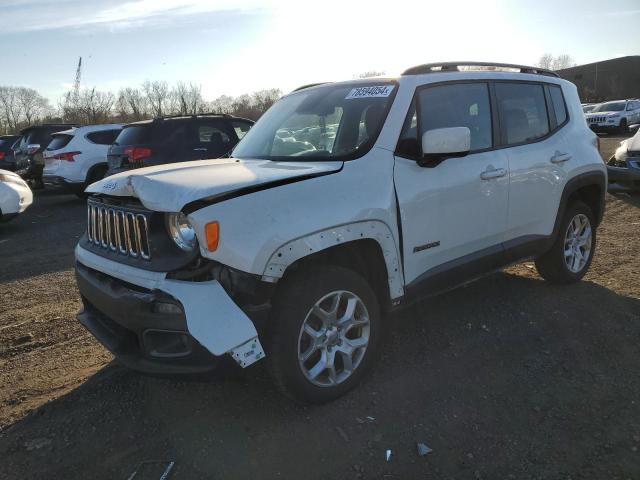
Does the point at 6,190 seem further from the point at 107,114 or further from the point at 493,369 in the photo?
the point at 107,114

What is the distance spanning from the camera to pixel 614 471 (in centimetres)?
246

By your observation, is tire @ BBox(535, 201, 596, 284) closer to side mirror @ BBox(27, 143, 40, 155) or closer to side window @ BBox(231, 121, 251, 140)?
side window @ BBox(231, 121, 251, 140)

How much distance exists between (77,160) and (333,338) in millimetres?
10834

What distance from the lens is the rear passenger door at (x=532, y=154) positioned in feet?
13.2

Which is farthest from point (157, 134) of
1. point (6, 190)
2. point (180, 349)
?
point (180, 349)

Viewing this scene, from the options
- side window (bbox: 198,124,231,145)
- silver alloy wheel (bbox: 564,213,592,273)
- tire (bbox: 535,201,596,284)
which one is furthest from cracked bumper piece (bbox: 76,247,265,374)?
side window (bbox: 198,124,231,145)

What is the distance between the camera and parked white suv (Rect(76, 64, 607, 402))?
257cm

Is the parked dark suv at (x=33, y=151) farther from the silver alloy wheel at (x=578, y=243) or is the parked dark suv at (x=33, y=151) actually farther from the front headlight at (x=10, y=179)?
the silver alloy wheel at (x=578, y=243)

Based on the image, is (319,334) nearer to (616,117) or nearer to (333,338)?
(333,338)

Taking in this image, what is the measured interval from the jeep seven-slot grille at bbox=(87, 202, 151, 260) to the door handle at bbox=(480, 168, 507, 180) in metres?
2.35

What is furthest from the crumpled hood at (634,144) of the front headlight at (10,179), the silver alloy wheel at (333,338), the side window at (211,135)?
the front headlight at (10,179)

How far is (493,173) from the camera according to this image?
3.76 metres

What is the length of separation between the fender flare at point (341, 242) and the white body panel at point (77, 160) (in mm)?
10656

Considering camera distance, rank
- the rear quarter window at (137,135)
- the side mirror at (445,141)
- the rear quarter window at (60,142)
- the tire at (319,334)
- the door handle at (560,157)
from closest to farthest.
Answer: the tire at (319,334)
the side mirror at (445,141)
the door handle at (560,157)
the rear quarter window at (137,135)
the rear quarter window at (60,142)
